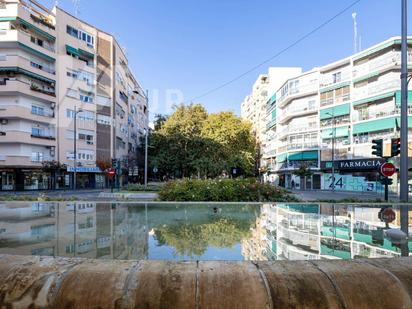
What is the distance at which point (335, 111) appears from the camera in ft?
178

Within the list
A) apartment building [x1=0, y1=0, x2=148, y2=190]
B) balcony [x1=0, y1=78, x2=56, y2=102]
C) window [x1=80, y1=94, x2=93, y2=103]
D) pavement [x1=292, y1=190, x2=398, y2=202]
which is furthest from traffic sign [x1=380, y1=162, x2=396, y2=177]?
window [x1=80, y1=94, x2=93, y2=103]

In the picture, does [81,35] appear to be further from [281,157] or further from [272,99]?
[272,99]

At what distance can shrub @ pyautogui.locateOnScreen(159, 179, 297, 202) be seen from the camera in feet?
60.1

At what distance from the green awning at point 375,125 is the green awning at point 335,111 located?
345 cm

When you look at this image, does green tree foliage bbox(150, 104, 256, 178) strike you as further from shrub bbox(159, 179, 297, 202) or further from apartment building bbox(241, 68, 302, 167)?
apartment building bbox(241, 68, 302, 167)

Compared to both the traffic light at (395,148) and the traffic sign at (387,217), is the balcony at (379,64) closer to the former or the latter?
the traffic light at (395,148)

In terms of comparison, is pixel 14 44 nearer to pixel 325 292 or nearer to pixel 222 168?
pixel 222 168

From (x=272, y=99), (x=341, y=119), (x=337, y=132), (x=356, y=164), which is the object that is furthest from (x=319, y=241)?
(x=272, y=99)

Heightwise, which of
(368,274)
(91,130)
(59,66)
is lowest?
(368,274)

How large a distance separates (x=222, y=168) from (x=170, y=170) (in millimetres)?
12047

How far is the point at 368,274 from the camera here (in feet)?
10.9

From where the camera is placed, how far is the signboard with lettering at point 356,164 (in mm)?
45881

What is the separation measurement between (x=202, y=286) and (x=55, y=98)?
161 ft

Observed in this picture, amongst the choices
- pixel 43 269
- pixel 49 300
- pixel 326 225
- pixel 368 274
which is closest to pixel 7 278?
pixel 43 269
